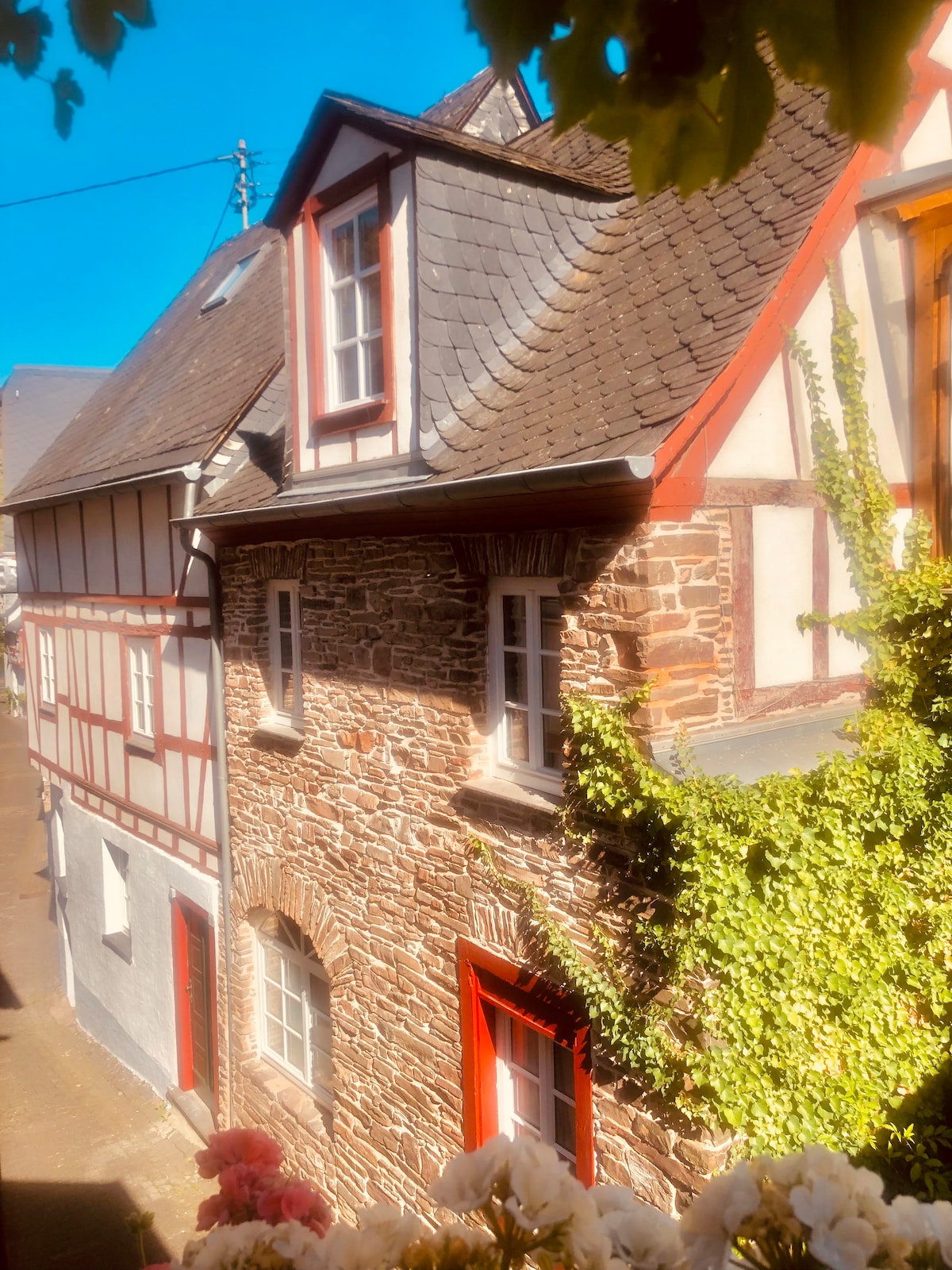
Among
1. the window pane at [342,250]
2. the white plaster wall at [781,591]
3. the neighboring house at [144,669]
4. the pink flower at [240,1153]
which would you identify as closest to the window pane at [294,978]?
the neighboring house at [144,669]

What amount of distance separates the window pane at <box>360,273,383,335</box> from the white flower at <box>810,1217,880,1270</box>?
5945 mm

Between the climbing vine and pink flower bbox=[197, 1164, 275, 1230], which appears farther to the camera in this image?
the climbing vine

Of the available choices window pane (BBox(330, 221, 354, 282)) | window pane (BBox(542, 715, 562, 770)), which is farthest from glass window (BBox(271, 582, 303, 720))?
window pane (BBox(542, 715, 562, 770))

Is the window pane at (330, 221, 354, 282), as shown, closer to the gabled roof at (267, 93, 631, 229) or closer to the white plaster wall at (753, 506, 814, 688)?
the gabled roof at (267, 93, 631, 229)

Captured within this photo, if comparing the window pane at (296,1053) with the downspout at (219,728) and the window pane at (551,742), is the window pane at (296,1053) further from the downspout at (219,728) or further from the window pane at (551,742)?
the window pane at (551,742)

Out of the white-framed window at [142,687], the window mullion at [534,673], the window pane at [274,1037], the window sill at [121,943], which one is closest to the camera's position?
the window mullion at [534,673]

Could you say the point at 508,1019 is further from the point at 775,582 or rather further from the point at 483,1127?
the point at 775,582

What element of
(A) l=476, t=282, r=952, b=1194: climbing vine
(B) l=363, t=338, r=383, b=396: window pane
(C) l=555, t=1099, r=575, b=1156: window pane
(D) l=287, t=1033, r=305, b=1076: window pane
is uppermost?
(B) l=363, t=338, r=383, b=396: window pane

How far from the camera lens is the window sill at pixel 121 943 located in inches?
443

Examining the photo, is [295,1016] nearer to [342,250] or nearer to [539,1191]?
[342,250]

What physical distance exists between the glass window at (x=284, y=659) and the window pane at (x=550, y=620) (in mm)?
2891

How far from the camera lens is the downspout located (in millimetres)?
8289

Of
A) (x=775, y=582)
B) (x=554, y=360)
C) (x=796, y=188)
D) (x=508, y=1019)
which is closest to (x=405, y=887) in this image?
(x=508, y=1019)

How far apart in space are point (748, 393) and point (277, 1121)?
688 cm
